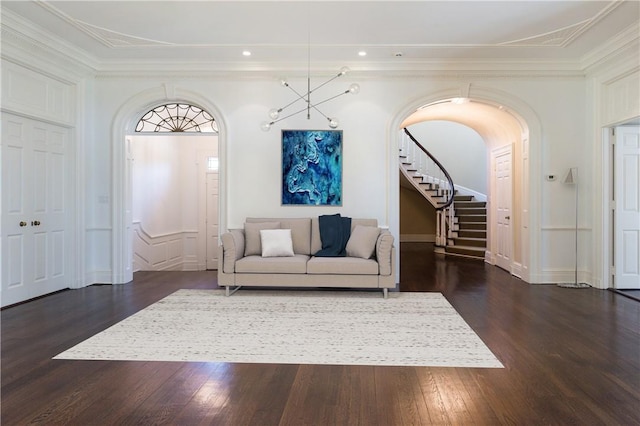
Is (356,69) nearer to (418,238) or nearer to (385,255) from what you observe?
(385,255)

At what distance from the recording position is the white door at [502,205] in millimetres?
6977

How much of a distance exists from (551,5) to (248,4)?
3102mm

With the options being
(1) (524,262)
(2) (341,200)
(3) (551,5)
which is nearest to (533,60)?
(3) (551,5)

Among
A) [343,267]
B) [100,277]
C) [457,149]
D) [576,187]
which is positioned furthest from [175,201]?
[457,149]

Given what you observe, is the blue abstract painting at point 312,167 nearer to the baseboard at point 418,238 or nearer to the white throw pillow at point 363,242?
the white throw pillow at point 363,242

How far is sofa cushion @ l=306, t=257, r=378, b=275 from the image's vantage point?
4852mm

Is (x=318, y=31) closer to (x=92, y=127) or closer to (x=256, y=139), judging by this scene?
(x=256, y=139)

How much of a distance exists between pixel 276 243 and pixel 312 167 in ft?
4.37

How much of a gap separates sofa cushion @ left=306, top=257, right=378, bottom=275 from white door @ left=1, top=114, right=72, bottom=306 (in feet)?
10.9

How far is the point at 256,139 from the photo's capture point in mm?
5922

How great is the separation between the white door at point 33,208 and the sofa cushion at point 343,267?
3.31 metres

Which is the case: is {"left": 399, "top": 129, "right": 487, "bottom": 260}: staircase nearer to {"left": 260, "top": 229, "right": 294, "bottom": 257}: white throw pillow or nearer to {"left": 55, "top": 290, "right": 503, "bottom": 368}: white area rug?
{"left": 55, "top": 290, "right": 503, "bottom": 368}: white area rug

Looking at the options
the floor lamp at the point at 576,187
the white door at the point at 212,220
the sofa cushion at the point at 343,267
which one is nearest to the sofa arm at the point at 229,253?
the sofa cushion at the point at 343,267

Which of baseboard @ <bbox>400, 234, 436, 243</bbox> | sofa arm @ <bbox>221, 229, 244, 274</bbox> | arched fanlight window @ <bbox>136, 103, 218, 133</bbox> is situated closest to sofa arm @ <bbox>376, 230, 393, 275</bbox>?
sofa arm @ <bbox>221, 229, 244, 274</bbox>
